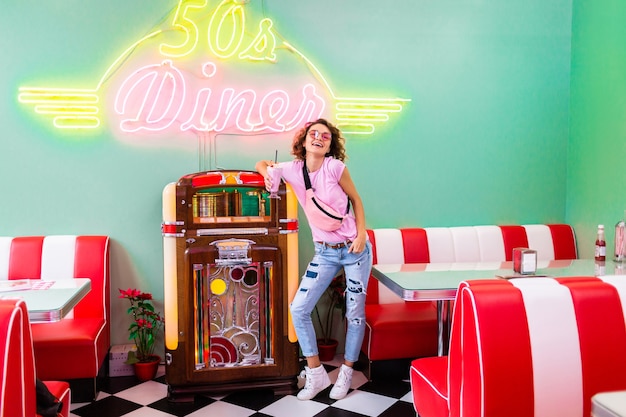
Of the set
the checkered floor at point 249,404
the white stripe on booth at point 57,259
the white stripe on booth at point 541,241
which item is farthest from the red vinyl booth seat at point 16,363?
the white stripe on booth at point 541,241

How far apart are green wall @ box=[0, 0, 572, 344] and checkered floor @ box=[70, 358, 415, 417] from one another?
62 centimetres

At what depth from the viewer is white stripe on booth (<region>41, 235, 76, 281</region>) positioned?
3.68 metres

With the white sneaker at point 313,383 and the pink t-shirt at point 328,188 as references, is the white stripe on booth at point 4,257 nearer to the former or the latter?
the pink t-shirt at point 328,188

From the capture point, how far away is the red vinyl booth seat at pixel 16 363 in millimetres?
1739

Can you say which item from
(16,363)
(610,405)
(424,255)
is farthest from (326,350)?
(610,405)

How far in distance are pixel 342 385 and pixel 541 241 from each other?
6.59 ft

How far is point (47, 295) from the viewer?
106 inches

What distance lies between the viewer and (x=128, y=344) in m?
3.99

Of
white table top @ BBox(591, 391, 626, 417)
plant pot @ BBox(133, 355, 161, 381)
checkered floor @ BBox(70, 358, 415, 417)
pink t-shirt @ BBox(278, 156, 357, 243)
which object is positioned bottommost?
checkered floor @ BBox(70, 358, 415, 417)

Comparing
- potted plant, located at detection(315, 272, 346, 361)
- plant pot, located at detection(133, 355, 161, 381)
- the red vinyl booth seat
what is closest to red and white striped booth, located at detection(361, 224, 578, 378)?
Answer: potted plant, located at detection(315, 272, 346, 361)

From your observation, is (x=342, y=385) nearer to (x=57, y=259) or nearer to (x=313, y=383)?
(x=313, y=383)

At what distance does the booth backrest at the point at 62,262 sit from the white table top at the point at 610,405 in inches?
124

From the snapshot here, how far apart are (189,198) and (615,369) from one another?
236cm

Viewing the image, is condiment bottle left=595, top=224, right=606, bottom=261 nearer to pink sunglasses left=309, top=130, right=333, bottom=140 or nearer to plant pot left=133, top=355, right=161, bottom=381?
Answer: pink sunglasses left=309, top=130, right=333, bottom=140
